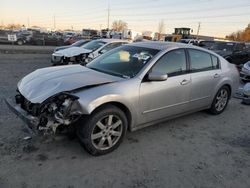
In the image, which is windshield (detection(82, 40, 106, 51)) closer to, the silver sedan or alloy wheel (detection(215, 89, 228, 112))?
the silver sedan

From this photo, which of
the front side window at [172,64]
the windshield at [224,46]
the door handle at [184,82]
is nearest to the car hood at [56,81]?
the front side window at [172,64]

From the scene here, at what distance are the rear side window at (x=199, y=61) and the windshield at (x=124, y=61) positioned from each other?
2.88 ft

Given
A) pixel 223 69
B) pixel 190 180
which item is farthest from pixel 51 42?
pixel 190 180

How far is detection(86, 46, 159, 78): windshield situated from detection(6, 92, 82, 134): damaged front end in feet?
3.46

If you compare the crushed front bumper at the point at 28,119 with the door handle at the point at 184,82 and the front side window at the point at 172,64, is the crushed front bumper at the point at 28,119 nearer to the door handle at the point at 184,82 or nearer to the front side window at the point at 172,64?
the front side window at the point at 172,64

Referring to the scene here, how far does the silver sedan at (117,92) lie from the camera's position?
3.38 m

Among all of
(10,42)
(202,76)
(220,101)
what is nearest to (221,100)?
(220,101)

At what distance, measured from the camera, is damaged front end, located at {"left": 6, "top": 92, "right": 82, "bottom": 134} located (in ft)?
10.7

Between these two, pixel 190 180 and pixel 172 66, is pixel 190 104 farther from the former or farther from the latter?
pixel 190 180

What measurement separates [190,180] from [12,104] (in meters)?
2.80

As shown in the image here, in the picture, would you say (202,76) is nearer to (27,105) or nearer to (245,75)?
(27,105)

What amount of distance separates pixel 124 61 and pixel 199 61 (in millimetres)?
1581

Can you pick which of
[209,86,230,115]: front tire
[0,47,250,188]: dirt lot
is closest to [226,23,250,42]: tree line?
[209,86,230,115]: front tire

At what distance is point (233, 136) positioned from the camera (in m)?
4.73
